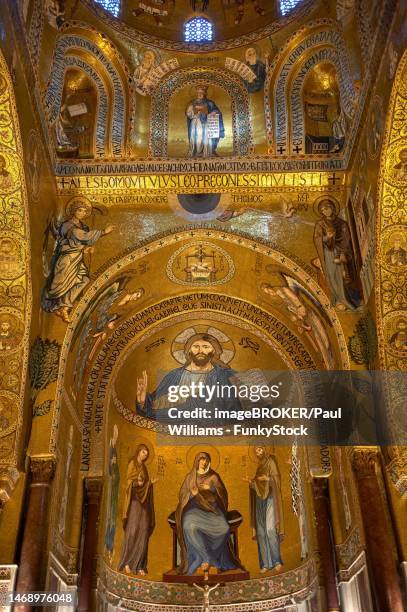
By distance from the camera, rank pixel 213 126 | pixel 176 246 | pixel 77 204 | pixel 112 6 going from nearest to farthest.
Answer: pixel 77 204, pixel 176 246, pixel 213 126, pixel 112 6

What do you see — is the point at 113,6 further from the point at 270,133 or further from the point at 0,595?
the point at 0,595

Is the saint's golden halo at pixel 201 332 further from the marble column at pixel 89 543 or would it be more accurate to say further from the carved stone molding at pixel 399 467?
the carved stone molding at pixel 399 467

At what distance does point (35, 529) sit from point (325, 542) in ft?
15.0

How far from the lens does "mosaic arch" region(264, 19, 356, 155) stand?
12.6 metres

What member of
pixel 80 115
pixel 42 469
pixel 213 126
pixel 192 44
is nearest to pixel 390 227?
pixel 213 126

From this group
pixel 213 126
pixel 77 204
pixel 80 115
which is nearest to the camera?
pixel 77 204

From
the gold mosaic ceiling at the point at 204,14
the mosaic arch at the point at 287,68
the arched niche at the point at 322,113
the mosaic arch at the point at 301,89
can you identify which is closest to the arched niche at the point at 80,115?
the gold mosaic ceiling at the point at 204,14

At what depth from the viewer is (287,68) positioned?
13.1m

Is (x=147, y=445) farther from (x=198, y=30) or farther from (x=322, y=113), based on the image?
(x=198, y=30)

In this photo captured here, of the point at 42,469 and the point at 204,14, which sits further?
the point at 204,14

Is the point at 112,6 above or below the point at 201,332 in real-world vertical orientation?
above

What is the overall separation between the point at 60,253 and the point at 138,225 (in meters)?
1.50

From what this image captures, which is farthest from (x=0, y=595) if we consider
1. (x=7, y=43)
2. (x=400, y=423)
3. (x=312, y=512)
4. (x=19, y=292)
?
(x=7, y=43)

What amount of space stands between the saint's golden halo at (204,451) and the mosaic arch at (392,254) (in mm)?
4466
